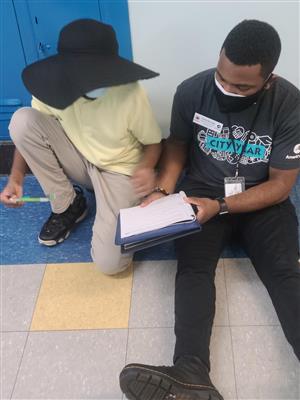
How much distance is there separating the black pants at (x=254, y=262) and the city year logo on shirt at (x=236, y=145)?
0.66 ft

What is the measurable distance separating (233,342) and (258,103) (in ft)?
2.49

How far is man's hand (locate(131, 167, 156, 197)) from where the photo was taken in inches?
55.5

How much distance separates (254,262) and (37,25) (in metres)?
1.27

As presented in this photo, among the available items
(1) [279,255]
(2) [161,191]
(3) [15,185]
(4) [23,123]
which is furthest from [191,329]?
(4) [23,123]

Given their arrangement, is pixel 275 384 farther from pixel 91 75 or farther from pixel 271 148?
pixel 91 75

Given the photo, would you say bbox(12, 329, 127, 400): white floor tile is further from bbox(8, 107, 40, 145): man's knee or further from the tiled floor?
bbox(8, 107, 40, 145): man's knee

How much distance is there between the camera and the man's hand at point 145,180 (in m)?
1.41

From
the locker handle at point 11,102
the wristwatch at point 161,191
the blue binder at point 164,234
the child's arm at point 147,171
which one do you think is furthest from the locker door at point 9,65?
the blue binder at point 164,234

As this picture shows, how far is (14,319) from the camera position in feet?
4.49

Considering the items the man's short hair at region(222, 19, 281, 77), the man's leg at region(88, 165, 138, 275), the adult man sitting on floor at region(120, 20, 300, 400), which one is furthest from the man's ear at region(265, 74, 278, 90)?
the man's leg at region(88, 165, 138, 275)

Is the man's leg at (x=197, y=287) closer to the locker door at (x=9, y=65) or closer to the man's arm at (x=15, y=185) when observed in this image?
the man's arm at (x=15, y=185)

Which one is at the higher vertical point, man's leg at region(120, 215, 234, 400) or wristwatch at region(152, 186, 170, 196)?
wristwatch at region(152, 186, 170, 196)

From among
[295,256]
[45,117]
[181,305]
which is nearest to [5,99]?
[45,117]

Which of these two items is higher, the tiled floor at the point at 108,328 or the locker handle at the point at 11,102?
the locker handle at the point at 11,102
